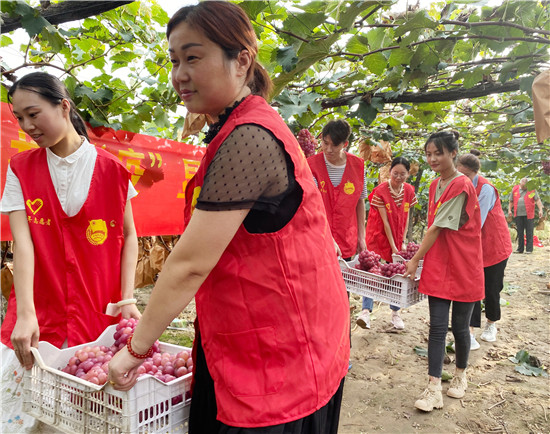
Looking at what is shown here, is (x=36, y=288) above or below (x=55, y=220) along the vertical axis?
below

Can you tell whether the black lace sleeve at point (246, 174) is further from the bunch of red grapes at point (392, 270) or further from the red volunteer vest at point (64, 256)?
the bunch of red grapes at point (392, 270)

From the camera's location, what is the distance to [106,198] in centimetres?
191

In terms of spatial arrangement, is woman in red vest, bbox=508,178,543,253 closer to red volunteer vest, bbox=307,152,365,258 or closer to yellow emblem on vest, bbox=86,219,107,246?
red volunteer vest, bbox=307,152,365,258

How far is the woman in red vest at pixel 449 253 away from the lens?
9.75 feet

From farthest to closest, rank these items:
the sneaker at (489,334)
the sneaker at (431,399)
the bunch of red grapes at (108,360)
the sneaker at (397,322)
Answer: the sneaker at (397,322), the sneaker at (489,334), the sneaker at (431,399), the bunch of red grapes at (108,360)

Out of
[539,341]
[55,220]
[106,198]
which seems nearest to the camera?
[55,220]

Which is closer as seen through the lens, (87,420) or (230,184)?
(230,184)

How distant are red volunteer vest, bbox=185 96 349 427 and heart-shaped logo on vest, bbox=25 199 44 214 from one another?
1.00 meters

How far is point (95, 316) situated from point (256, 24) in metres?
1.66

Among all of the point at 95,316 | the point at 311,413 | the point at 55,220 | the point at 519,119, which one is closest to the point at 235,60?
the point at 311,413

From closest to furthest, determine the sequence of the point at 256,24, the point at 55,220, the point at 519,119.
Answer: the point at 55,220
the point at 256,24
the point at 519,119

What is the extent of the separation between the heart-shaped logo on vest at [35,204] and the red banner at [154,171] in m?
2.09

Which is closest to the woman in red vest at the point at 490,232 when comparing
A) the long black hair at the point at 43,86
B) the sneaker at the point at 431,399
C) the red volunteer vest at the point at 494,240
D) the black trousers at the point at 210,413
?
the red volunteer vest at the point at 494,240

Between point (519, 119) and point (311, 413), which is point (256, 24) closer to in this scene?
point (311, 413)
